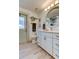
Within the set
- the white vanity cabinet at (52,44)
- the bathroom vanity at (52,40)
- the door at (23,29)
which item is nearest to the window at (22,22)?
the door at (23,29)

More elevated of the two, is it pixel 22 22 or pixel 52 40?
pixel 22 22

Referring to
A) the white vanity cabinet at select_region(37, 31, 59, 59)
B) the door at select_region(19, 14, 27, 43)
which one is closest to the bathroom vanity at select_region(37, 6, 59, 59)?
the white vanity cabinet at select_region(37, 31, 59, 59)

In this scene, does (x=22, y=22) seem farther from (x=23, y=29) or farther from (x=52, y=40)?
(x=52, y=40)

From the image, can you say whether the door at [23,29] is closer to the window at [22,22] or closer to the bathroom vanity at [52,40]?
the window at [22,22]

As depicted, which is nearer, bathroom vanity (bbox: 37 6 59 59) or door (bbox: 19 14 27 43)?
bathroom vanity (bbox: 37 6 59 59)

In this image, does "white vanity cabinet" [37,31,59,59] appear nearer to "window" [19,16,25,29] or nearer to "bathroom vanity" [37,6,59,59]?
"bathroom vanity" [37,6,59,59]

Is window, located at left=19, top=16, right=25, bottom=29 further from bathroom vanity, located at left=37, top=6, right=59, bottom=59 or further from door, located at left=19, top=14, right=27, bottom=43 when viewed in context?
bathroom vanity, located at left=37, top=6, right=59, bottom=59

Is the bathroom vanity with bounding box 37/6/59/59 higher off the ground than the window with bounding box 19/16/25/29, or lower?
lower

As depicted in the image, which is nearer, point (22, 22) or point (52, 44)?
point (52, 44)

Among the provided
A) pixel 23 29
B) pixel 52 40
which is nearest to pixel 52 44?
pixel 52 40
